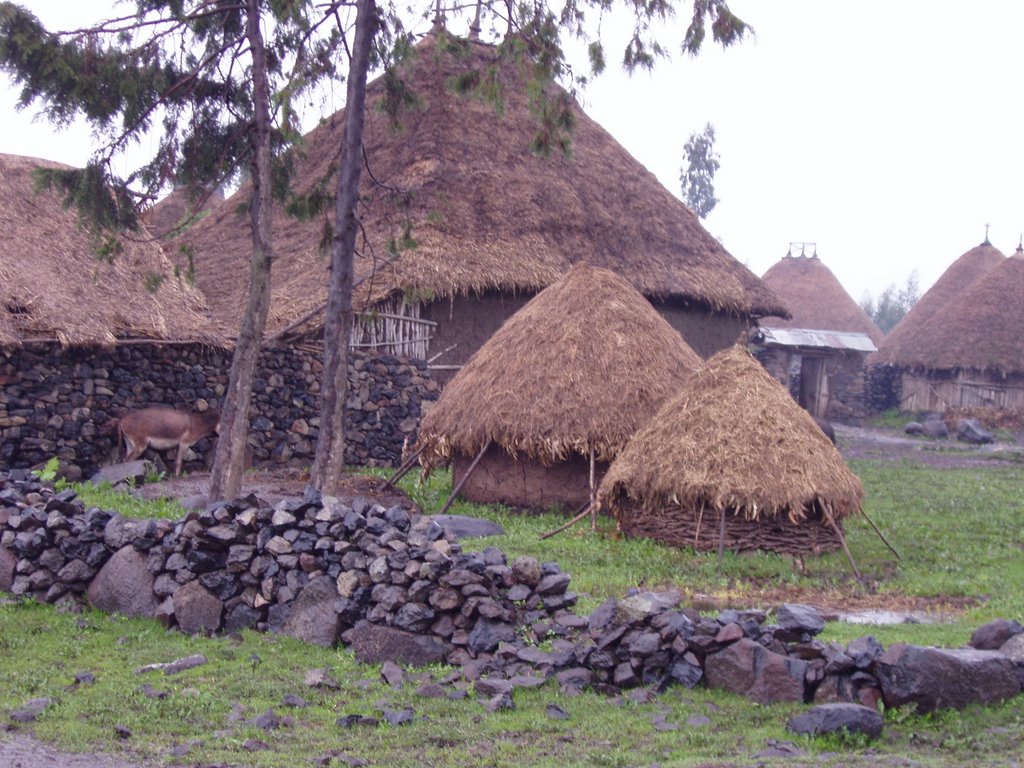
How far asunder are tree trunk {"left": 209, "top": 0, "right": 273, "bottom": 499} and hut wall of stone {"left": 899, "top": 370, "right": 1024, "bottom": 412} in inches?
1014

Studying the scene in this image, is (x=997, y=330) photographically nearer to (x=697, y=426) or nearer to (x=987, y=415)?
(x=987, y=415)

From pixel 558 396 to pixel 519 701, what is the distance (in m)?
6.82

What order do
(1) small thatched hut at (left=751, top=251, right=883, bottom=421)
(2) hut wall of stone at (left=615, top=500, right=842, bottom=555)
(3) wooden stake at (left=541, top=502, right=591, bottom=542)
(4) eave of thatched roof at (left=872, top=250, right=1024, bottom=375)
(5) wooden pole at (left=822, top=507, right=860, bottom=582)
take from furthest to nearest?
(1) small thatched hut at (left=751, top=251, right=883, bottom=421)
(4) eave of thatched roof at (left=872, top=250, right=1024, bottom=375)
(3) wooden stake at (left=541, top=502, right=591, bottom=542)
(2) hut wall of stone at (left=615, top=500, right=842, bottom=555)
(5) wooden pole at (left=822, top=507, right=860, bottom=582)

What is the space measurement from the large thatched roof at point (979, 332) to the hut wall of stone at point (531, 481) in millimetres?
22743

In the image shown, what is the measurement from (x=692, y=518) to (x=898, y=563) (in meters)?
2.01

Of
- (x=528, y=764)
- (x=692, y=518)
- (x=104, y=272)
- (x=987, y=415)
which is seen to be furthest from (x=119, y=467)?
(x=987, y=415)

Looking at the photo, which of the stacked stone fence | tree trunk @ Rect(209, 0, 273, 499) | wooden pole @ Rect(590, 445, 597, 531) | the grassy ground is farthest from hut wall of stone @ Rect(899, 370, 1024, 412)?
the stacked stone fence

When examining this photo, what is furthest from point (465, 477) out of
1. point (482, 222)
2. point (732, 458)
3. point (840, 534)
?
point (482, 222)

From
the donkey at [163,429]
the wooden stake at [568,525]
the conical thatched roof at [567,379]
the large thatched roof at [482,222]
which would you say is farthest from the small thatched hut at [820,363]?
the wooden stake at [568,525]

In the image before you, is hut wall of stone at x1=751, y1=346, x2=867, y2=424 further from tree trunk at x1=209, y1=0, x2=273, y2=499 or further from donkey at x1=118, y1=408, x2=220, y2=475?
tree trunk at x1=209, y1=0, x2=273, y2=499

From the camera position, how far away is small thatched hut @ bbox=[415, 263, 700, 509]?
1266cm

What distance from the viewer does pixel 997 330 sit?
32562 millimetres

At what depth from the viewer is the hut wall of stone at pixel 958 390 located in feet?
105

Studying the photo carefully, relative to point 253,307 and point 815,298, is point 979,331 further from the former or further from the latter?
point 253,307
